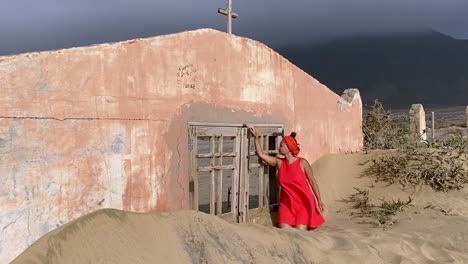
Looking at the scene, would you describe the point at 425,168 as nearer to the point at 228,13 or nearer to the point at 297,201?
the point at 297,201

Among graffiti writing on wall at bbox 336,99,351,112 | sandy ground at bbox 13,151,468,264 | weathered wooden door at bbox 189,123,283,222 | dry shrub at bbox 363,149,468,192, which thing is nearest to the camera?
sandy ground at bbox 13,151,468,264

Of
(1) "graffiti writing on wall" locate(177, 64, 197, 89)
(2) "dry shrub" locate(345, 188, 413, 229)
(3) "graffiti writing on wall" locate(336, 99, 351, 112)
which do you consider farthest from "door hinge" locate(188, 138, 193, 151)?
(3) "graffiti writing on wall" locate(336, 99, 351, 112)

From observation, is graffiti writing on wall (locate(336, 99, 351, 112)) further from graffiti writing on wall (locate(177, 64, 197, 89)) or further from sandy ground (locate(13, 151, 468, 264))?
graffiti writing on wall (locate(177, 64, 197, 89))

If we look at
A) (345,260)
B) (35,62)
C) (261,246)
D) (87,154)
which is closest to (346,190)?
(345,260)

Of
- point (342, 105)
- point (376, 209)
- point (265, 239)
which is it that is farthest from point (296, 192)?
point (342, 105)

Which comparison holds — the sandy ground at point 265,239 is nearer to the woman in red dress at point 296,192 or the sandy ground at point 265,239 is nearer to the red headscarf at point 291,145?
the woman in red dress at point 296,192

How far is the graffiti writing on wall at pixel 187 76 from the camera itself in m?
5.80

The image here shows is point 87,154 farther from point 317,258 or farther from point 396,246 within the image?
point 396,246

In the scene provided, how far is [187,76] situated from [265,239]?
227 centimetres

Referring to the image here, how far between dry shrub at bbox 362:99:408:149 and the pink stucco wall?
551cm

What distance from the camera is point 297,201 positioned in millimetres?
6855

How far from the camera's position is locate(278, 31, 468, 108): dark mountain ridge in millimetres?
82500

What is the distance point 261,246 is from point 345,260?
43.3 inches

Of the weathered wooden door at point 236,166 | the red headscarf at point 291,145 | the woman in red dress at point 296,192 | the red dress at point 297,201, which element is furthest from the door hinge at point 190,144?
the red dress at point 297,201
